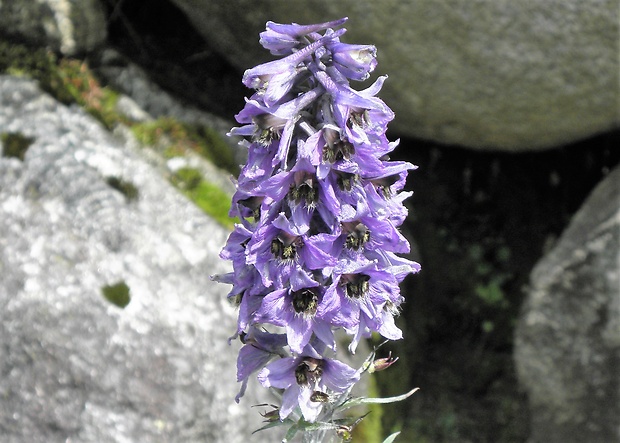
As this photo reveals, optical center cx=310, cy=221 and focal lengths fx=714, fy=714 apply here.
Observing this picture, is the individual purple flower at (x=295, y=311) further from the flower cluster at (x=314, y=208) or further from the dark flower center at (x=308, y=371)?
the dark flower center at (x=308, y=371)

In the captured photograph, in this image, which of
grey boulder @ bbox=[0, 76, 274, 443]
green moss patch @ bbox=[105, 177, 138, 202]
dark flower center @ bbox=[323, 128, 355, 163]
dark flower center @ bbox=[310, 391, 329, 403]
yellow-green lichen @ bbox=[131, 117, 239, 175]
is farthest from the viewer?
yellow-green lichen @ bbox=[131, 117, 239, 175]

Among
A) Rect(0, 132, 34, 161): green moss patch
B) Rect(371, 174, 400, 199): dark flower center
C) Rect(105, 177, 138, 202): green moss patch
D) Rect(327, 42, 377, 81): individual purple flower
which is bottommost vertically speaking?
Rect(105, 177, 138, 202): green moss patch

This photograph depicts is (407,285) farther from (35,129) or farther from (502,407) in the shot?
(35,129)

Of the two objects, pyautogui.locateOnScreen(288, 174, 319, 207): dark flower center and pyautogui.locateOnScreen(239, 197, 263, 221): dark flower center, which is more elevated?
pyautogui.locateOnScreen(288, 174, 319, 207): dark flower center

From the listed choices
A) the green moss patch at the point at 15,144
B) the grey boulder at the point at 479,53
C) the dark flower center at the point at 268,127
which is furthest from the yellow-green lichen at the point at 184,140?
the dark flower center at the point at 268,127

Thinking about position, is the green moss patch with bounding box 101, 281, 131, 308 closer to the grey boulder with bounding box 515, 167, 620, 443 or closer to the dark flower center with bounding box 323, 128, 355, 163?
the dark flower center with bounding box 323, 128, 355, 163

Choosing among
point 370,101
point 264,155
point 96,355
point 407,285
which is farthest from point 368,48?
point 407,285

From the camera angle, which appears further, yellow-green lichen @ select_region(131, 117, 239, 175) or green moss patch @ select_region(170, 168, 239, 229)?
yellow-green lichen @ select_region(131, 117, 239, 175)

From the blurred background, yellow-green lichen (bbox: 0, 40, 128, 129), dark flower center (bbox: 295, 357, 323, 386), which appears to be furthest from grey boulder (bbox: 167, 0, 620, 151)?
dark flower center (bbox: 295, 357, 323, 386)
